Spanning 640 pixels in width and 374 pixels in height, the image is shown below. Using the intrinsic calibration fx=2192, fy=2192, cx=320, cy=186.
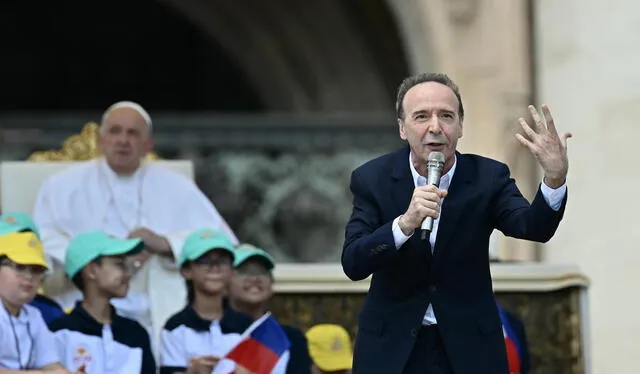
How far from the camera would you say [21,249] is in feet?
28.8

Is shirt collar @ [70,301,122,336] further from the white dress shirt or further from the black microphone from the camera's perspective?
the black microphone

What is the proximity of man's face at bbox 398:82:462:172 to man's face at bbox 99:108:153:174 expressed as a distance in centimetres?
414

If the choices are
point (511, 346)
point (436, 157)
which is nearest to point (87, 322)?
point (511, 346)

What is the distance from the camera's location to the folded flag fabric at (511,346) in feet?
30.7

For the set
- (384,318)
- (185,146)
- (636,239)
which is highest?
(185,146)


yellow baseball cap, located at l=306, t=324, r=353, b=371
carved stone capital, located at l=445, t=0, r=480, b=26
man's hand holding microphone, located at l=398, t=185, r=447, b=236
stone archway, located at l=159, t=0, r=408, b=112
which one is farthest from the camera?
stone archway, located at l=159, t=0, r=408, b=112

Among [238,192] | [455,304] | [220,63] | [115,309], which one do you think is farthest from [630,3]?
[220,63]

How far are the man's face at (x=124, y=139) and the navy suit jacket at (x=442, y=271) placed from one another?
400cm

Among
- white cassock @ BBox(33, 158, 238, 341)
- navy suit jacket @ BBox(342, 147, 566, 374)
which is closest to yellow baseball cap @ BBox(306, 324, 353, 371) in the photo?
white cassock @ BBox(33, 158, 238, 341)

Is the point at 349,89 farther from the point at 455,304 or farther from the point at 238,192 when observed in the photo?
the point at 455,304

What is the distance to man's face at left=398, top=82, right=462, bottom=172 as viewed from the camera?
22.1 ft

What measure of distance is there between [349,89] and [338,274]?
38.1ft

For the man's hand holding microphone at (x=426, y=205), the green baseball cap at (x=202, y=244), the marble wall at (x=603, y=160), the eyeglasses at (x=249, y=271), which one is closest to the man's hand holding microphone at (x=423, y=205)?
the man's hand holding microphone at (x=426, y=205)

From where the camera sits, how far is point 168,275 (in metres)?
10.7
